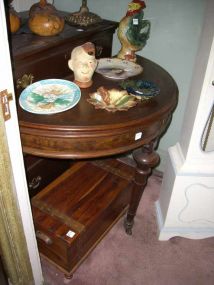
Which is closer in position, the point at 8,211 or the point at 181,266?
the point at 8,211

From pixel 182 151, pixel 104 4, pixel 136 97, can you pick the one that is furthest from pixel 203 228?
pixel 104 4

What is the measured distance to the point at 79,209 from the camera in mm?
1409

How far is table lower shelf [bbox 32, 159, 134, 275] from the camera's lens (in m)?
1.31

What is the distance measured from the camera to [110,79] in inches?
51.4

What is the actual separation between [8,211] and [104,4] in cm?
134

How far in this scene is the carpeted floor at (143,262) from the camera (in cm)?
148

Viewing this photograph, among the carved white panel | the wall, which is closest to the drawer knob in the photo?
the wall

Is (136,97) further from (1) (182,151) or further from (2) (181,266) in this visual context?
(2) (181,266)

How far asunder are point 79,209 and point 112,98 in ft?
2.01

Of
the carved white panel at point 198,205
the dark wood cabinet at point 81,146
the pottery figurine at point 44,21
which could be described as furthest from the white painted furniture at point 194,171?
the pottery figurine at point 44,21

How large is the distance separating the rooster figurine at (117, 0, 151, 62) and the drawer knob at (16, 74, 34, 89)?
0.53m

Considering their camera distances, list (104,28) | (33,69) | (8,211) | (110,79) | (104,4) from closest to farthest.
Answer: (8,211) < (33,69) < (110,79) < (104,28) < (104,4)

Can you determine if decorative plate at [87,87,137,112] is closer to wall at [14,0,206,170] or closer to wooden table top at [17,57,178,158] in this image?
wooden table top at [17,57,178,158]

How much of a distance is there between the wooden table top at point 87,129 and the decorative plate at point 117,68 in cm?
24
